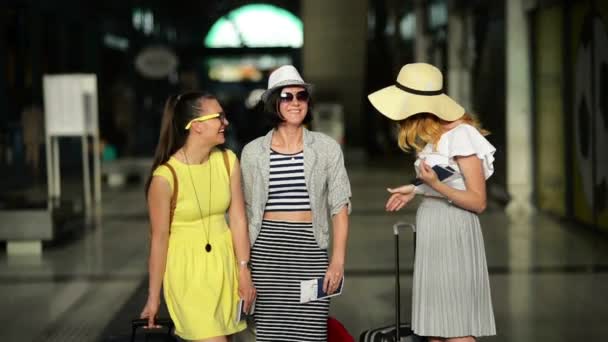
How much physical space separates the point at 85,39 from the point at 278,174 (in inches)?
1177

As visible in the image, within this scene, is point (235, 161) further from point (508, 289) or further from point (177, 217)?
point (508, 289)

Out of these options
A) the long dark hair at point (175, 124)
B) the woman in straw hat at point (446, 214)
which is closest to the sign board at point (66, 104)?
the long dark hair at point (175, 124)

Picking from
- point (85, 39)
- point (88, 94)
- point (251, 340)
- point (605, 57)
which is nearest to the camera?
point (251, 340)

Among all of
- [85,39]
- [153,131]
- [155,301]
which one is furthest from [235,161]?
[153,131]

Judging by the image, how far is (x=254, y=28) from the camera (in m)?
39.5

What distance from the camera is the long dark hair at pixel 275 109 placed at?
177 inches

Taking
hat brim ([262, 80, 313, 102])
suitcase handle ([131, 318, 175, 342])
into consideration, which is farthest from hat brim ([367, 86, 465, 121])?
suitcase handle ([131, 318, 175, 342])

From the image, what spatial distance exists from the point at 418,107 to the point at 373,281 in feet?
15.2

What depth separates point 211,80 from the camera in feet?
142

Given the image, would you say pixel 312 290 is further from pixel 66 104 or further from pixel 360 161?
pixel 360 161

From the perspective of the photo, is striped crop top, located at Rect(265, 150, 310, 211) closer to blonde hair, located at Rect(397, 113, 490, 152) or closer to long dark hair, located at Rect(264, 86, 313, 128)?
long dark hair, located at Rect(264, 86, 313, 128)

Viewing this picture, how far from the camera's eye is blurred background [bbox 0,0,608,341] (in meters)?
8.00

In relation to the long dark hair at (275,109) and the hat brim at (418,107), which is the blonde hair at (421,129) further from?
the long dark hair at (275,109)

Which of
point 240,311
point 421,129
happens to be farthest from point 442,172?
point 240,311
